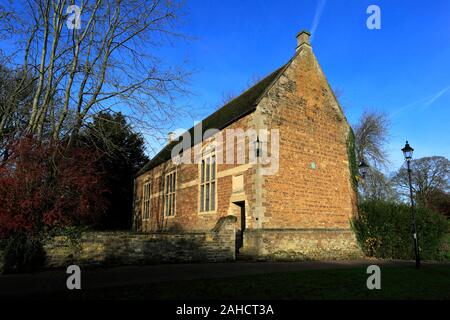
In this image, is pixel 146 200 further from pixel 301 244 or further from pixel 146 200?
pixel 301 244

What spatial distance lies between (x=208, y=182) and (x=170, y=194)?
623 centimetres

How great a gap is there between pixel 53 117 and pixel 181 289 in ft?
24.4

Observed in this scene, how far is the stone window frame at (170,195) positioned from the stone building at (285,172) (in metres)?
2.60

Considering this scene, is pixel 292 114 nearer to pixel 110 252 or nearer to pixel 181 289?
pixel 110 252

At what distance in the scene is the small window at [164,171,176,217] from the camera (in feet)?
75.1

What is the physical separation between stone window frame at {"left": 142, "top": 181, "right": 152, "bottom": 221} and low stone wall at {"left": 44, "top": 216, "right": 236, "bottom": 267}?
16.1 metres

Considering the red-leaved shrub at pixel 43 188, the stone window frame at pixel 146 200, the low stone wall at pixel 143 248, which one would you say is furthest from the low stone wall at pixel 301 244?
the stone window frame at pixel 146 200

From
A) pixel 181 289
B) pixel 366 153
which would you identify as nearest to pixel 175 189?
pixel 181 289

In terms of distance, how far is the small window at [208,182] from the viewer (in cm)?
1748

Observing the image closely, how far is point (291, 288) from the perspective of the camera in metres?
7.42

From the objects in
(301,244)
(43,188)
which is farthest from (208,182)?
(43,188)

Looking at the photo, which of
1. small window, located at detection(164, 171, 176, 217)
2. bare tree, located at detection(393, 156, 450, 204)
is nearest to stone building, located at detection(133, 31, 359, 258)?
small window, located at detection(164, 171, 176, 217)

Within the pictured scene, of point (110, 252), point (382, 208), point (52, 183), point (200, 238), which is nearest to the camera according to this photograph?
point (52, 183)

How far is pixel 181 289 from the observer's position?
718 centimetres
